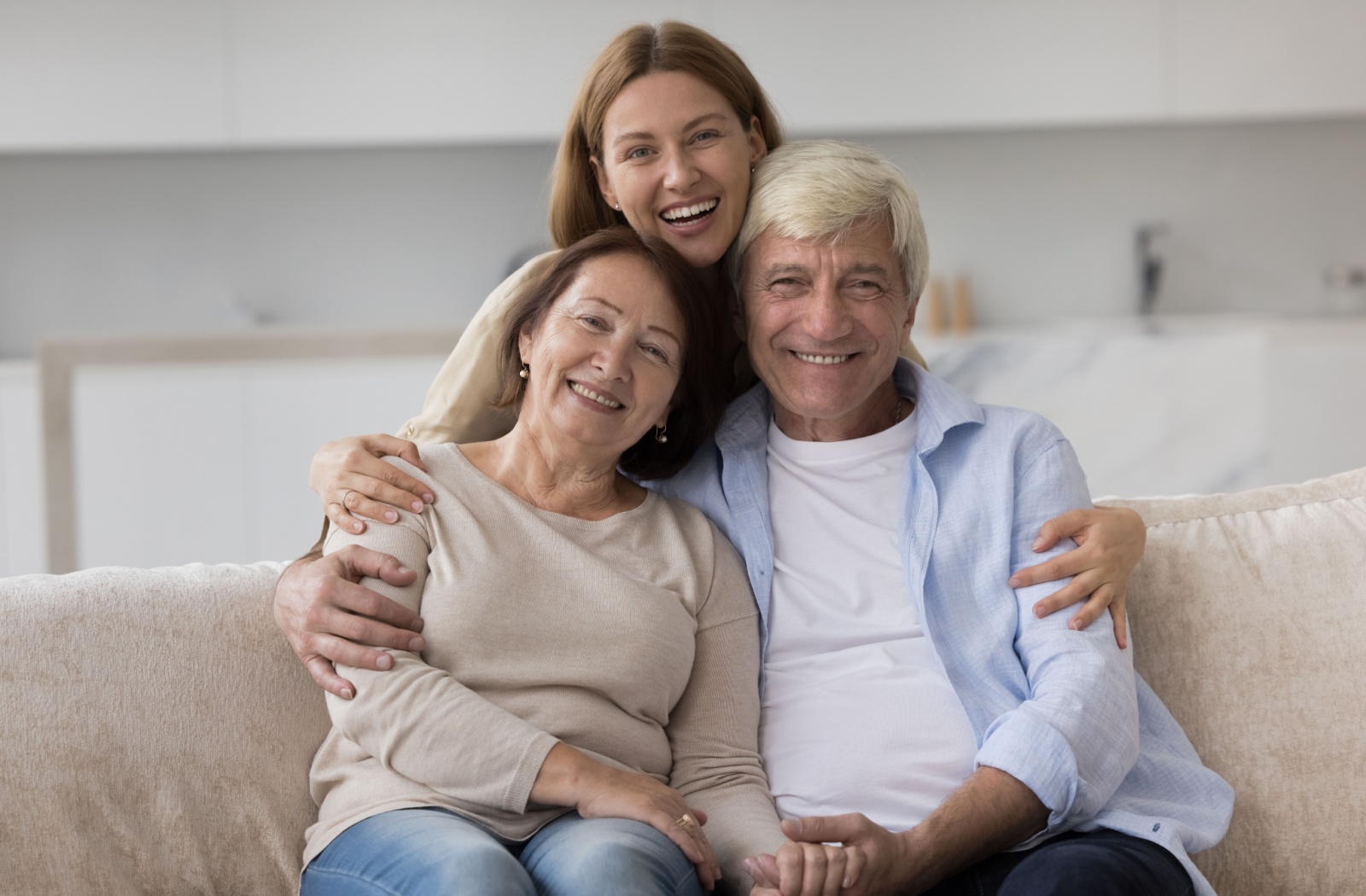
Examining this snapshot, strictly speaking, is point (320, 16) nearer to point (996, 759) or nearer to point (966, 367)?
point (966, 367)

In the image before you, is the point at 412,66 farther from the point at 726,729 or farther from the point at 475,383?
the point at 726,729

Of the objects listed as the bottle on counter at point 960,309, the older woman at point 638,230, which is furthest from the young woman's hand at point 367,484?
the bottle on counter at point 960,309

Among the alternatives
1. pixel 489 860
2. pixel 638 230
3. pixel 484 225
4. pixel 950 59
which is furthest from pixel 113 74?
pixel 489 860

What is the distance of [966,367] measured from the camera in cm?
416

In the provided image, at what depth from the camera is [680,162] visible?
1809 millimetres

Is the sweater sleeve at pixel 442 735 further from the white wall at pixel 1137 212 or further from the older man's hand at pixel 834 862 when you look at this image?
the white wall at pixel 1137 212

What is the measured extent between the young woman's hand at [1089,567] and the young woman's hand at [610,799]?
522mm

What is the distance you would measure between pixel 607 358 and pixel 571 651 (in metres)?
0.38

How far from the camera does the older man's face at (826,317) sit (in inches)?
64.4

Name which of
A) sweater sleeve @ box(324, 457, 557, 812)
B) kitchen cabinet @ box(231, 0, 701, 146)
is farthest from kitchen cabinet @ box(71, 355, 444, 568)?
sweater sleeve @ box(324, 457, 557, 812)

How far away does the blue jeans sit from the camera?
3.95 ft

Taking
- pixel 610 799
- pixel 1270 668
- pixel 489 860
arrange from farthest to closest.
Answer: pixel 1270 668 → pixel 610 799 → pixel 489 860

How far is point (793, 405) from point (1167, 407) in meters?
3.02

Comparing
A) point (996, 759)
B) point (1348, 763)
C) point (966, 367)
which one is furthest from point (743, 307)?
point (966, 367)
